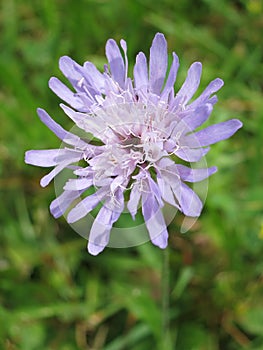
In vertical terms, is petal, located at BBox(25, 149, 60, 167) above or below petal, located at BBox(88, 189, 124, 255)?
above

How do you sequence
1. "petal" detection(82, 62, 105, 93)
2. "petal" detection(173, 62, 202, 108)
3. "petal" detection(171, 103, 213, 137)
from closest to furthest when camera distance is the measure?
"petal" detection(171, 103, 213, 137), "petal" detection(173, 62, 202, 108), "petal" detection(82, 62, 105, 93)

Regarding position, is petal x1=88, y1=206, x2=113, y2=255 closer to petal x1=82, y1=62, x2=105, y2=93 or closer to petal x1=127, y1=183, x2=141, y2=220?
petal x1=127, y1=183, x2=141, y2=220

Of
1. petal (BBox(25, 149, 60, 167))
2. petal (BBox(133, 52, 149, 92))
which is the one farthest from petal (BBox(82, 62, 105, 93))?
petal (BBox(25, 149, 60, 167))

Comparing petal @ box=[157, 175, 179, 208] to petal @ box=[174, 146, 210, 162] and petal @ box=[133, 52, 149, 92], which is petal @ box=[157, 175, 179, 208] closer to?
petal @ box=[174, 146, 210, 162]

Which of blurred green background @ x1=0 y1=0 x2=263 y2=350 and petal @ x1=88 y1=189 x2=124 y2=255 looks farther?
blurred green background @ x1=0 y1=0 x2=263 y2=350

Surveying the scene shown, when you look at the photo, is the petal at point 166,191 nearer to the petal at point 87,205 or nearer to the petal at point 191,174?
the petal at point 191,174

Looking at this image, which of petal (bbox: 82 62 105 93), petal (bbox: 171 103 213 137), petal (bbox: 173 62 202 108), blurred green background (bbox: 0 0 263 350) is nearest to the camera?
petal (bbox: 171 103 213 137)

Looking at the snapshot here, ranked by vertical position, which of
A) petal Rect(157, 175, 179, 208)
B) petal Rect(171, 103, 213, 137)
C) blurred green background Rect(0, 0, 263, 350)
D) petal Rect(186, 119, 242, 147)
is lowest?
blurred green background Rect(0, 0, 263, 350)

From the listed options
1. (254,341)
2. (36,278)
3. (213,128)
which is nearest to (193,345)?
(254,341)
